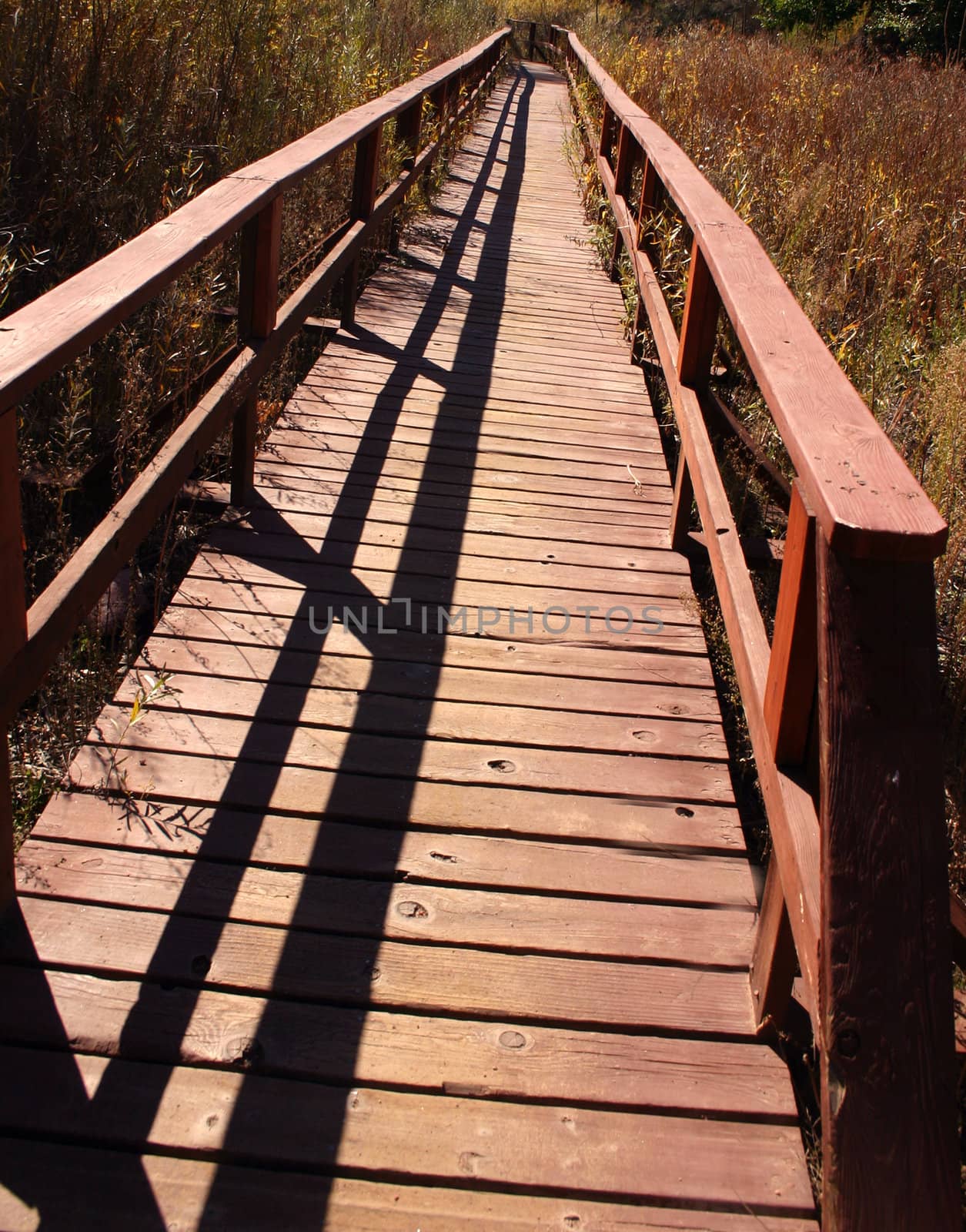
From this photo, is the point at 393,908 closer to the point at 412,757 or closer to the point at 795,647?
the point at 412,757

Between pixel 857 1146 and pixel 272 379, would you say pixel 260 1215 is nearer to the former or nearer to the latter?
pixel 857 1146

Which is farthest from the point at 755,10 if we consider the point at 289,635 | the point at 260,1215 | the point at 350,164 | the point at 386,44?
the point at 260,1215

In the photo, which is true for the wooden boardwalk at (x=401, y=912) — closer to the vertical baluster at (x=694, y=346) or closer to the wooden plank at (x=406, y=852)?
the wooden plank at (x=406, y=852)

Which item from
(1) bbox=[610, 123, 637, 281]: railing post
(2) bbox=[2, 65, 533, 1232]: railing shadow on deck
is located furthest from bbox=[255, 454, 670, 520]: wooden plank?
(1) bbox=[610, 123, 637, 281]: railing post

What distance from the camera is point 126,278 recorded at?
6.86ft

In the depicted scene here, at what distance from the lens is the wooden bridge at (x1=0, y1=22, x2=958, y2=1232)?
129 centimetres

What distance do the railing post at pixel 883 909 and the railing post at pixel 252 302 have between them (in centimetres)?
246

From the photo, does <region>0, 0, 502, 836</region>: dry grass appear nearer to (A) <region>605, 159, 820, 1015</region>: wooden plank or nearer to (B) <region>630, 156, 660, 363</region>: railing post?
(A) <region>605, 159, 820, 1015</region>: wooden plank

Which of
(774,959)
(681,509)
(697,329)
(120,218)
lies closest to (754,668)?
(774,959)

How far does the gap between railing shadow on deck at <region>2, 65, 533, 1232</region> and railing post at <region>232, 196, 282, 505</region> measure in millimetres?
132

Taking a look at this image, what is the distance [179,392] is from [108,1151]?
216 centimetres

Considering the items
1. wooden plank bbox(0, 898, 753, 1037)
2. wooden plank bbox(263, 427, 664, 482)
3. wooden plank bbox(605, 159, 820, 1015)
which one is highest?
wooden plank bbox(605, 159, 820, 1015)

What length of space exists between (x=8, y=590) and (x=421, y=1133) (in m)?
1.06

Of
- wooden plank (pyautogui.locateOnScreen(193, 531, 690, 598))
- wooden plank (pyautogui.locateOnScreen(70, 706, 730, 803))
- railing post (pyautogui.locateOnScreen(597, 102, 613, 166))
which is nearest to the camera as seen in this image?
wooden plank (pyautogui.locateOnScreen(70, 706, 730, 803))
